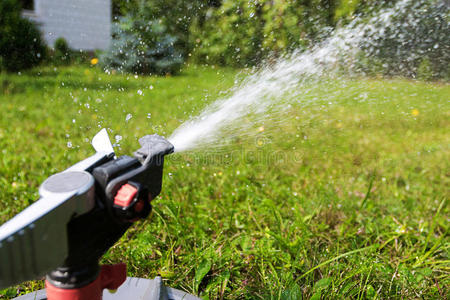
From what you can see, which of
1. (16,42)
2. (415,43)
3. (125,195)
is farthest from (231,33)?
(16,42)

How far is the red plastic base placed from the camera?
828 millimetres

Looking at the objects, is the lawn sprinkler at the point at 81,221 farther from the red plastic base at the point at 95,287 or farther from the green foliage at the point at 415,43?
the green foliage at the point at 415,43

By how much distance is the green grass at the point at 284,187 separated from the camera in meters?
1.39

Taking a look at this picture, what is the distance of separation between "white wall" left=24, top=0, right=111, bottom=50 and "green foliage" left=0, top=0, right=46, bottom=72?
251 mm

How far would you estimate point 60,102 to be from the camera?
3762mm

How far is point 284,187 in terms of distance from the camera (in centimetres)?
207

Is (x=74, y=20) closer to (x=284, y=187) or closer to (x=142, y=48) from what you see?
(x=142, y=48)

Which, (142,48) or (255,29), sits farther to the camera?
(142,48)

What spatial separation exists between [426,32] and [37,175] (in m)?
2.56

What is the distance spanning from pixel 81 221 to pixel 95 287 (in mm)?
181

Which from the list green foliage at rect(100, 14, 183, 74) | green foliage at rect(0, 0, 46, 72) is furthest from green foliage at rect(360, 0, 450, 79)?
green foliage at rect(0, 0, 46, 72)

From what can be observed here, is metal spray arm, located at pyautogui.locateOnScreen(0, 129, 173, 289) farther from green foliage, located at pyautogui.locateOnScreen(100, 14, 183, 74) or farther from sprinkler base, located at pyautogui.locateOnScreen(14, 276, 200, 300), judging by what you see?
green foliage, located at pyautogui.locateOnScreen(100, 14, 183, 74)

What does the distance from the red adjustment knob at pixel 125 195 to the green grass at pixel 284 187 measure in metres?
0.66

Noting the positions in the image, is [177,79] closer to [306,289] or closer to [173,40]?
[173,40]
